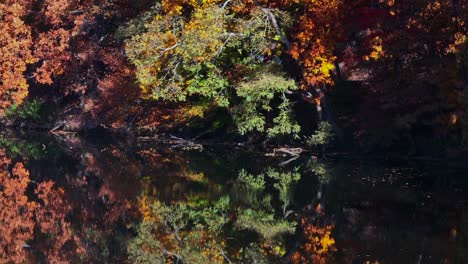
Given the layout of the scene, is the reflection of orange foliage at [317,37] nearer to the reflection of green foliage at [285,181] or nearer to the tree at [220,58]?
the tree at [220,58]

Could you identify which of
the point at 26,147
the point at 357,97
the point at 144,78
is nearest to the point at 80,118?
the point at 26,147

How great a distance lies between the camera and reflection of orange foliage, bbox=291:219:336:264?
37.0 ft

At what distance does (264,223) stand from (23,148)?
60.0 feet

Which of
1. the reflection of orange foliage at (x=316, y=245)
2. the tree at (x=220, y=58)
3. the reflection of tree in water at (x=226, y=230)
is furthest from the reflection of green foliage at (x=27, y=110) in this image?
the reflection of orange foliage at (x=316, y=245)

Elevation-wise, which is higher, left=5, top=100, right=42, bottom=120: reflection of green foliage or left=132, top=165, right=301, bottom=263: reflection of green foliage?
left=132, top=165, right=301, bottom=263: reflection of green foliage

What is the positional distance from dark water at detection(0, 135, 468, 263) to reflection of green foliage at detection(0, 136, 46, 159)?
1.06m

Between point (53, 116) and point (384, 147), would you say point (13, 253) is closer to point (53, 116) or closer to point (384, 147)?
point (384, 147)

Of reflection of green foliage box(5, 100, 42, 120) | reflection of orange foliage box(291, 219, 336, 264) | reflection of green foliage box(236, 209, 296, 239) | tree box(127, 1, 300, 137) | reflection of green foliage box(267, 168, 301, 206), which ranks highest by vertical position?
tree box(127, 1, 300, 137)

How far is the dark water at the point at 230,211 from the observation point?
11844 millimetres

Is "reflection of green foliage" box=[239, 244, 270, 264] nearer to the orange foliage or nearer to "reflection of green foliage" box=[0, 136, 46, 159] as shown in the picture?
"reflection of green foliage" box=[0, 136, 46, 159]

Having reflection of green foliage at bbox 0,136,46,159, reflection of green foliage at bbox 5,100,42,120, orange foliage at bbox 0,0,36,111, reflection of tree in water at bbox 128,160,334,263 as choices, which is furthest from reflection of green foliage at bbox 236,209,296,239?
reflection of green foliage at bbox 5,100,42,120

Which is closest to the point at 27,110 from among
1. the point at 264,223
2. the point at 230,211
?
the point at 230,211

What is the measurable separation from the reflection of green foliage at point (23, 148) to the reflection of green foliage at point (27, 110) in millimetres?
5816

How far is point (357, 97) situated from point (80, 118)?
17.6 metres
